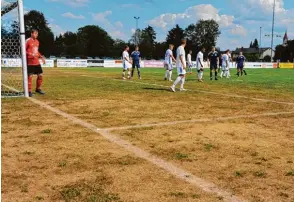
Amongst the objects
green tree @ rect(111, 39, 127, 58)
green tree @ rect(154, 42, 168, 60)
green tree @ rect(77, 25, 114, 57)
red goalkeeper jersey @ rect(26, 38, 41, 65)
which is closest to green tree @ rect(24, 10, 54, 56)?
green tree @ rect(77, 25, 114, 57)

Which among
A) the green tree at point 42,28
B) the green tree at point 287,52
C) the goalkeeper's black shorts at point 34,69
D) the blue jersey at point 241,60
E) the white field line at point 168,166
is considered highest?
the green tree at point 42,28

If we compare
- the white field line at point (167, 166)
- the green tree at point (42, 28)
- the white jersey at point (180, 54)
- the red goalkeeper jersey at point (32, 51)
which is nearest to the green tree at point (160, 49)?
the green tree at point (42, 28)

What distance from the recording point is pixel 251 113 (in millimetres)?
8680

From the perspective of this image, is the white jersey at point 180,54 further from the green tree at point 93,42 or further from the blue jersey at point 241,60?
the green tree at point 93,42

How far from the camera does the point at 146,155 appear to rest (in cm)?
490

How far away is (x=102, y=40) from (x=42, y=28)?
27167mm

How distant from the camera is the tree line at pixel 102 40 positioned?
106 metres

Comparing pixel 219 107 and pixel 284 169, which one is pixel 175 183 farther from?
pixel 219 107

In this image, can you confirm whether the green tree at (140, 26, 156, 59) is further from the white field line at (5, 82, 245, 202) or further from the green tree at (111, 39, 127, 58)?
the white field line at (5, 82, 245, 202)

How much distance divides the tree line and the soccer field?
326 feet

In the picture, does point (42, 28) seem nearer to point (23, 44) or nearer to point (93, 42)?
point (93, 42)

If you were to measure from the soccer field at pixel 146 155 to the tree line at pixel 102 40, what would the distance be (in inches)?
3918

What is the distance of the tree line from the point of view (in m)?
106

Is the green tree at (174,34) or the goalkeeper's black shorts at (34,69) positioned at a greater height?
the green tree at (174,34)
